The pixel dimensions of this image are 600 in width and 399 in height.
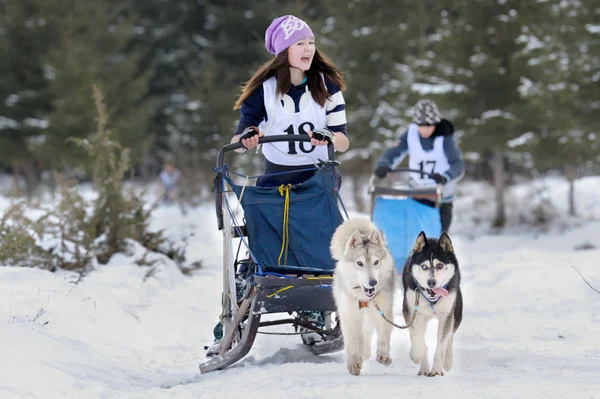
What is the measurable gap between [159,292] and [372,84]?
54.0 ft

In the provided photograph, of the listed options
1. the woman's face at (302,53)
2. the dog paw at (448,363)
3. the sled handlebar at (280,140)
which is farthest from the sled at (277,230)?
the dog paw at (448,363)

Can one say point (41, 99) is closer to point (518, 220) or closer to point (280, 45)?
point (518, 220)

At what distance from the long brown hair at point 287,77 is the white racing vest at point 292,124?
50 mm

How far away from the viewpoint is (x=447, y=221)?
757cm

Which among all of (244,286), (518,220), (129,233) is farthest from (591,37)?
(244,286)

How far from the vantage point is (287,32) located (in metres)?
4.69

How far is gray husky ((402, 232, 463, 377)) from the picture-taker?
12.6 feet

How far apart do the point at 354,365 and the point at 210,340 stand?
210cm

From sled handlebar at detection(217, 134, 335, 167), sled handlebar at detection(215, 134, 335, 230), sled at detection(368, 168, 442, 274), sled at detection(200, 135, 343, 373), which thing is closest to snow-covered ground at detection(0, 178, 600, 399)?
sled at detection(200, 135, 343, 373)

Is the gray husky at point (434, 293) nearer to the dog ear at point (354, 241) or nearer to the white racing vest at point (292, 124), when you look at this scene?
the dog ear at point (354, 241)

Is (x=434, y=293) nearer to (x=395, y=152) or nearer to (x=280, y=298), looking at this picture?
(x=280, y=298)

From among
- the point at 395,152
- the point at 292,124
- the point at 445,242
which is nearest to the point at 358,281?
the point at 445,242

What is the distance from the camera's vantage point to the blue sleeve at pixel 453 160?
711cm

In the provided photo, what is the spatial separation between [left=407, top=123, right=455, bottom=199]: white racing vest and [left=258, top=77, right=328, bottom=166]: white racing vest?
279 centimetres
